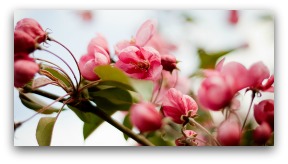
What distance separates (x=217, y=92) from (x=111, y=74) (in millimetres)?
255

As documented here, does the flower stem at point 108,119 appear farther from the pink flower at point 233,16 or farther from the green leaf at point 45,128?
the pink flower at point 233,16

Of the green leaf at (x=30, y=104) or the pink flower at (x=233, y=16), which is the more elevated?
the pink flower at (x=233, y=16)

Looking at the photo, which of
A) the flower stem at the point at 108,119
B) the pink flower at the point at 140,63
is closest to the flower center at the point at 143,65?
the pink flower at the point at 140,63

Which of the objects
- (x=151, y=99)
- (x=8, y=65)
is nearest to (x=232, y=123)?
(x=151, y=99)

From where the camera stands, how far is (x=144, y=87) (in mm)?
1202

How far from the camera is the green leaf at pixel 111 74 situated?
Result: 3.71 feet

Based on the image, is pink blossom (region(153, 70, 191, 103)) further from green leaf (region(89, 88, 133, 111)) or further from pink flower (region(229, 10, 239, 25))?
pink flower (region(229, 10, 239, 25))

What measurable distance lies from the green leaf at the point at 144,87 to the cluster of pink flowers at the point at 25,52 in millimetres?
229

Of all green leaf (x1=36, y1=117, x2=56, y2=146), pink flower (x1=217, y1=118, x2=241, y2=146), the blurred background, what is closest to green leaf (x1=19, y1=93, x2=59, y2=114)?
green leaf (x1=36, y1=117, x2=56, y2=146)

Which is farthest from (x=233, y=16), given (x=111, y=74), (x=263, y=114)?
(x=111, y=74)

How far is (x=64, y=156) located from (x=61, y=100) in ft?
1.36

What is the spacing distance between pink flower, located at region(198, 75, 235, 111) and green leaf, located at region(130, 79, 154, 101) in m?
0.18

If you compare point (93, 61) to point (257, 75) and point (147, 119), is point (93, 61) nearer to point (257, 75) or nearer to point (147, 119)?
point (147, 119)

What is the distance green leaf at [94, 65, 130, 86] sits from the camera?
44.6 inches
